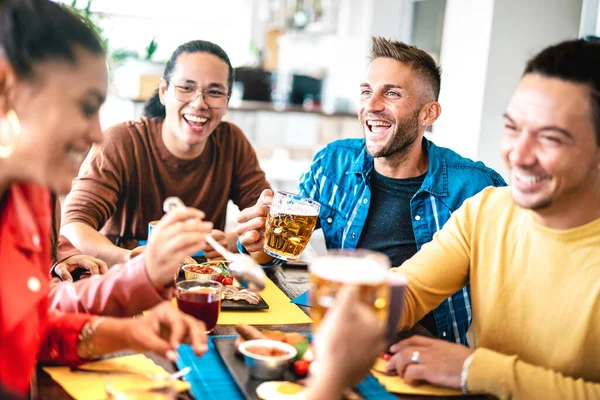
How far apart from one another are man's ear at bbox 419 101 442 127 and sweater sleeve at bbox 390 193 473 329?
28.0 inches

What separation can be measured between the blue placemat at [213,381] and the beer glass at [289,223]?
50 cm

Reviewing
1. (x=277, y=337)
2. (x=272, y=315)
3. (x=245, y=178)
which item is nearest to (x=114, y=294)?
(x=277, y=337)

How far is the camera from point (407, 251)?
2.28 metres

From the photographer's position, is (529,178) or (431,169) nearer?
(529,178)

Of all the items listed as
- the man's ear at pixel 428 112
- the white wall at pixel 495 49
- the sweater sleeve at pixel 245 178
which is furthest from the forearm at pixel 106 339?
the white wall at pixel 495 49

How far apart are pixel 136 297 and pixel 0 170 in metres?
0.45

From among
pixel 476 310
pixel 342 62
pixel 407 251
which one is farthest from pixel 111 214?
pixel 342 62

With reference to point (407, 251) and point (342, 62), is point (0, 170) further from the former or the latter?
point (342, 62)

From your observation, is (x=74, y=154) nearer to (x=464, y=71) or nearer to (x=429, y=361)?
(x=429, y=361)

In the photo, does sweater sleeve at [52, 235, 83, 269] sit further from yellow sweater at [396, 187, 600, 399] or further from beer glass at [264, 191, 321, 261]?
yellow sweater at [396, 187, 600, 399]

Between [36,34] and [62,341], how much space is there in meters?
0.59

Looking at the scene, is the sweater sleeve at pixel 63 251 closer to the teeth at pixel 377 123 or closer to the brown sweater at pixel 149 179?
the brown sweater at pixel 149 179

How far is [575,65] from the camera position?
146 centimetres

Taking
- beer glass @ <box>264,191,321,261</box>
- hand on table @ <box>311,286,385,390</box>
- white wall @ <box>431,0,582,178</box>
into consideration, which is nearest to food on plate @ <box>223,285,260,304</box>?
beer glass @ <box>264,191,321,261</box>
